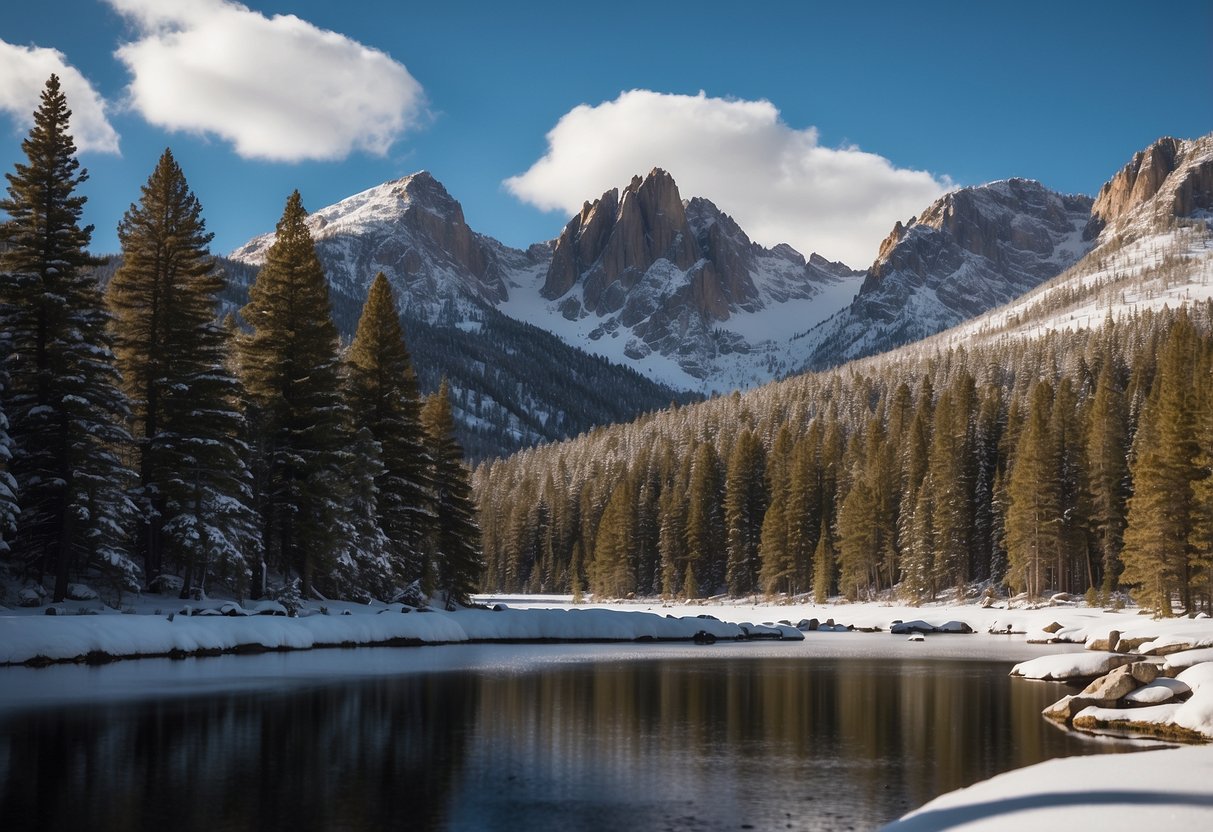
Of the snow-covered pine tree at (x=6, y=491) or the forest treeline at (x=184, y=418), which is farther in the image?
the forest treeline at (x=184, y=418)

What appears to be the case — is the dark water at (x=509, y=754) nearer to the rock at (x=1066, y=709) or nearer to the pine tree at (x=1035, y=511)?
the rock at (x=1066, y=709)

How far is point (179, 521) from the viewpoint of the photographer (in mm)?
37719

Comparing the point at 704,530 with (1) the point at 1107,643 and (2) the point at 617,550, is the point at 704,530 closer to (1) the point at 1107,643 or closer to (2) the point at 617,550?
(2) the point at 617,550

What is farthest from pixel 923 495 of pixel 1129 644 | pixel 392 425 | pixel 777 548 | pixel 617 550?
pixel 392 425

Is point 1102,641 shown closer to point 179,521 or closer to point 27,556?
point 179,521

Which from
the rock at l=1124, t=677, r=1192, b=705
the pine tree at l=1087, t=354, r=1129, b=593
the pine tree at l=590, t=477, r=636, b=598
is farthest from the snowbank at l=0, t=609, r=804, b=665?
the pine tree at l=590, t=477, r=636, b=598

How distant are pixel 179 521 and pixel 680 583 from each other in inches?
3009

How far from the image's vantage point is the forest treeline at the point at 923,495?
5806cm

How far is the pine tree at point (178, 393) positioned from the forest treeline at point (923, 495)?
46778 millimetres

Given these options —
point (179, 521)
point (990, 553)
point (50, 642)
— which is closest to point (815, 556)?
point (990, 553)

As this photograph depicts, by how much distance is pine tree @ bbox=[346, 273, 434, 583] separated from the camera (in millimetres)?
51719

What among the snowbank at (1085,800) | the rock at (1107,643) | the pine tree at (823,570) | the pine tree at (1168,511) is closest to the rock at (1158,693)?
the snowbank at (1085,800)

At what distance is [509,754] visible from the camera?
59.9 feet

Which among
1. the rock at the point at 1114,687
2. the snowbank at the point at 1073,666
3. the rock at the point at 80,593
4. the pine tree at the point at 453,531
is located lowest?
the snowbank at the point at 1073,666
